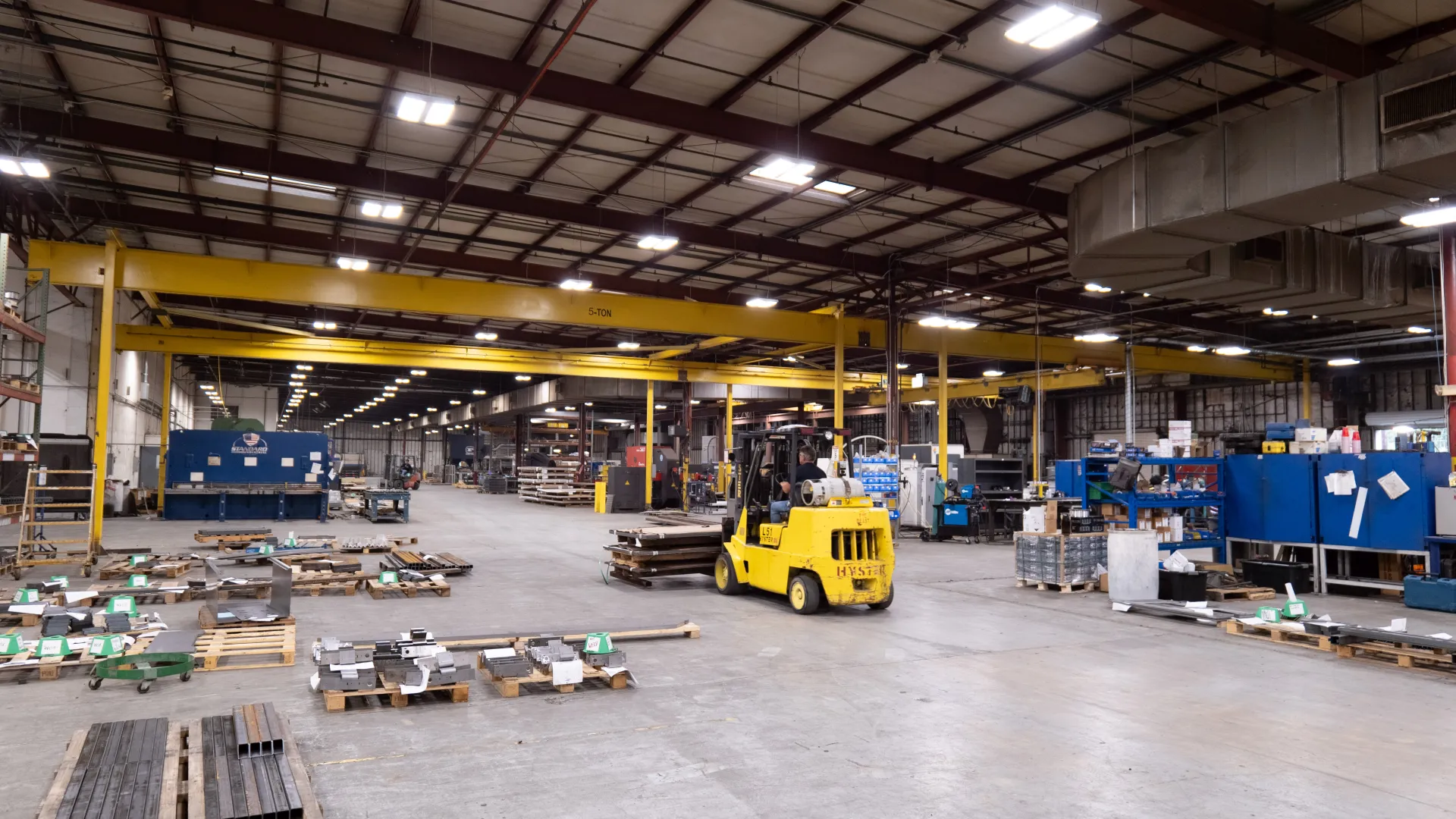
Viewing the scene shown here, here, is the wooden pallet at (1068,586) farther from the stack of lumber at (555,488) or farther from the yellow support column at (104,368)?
the stack of lumber at (555,488)

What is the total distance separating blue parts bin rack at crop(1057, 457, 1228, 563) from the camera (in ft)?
39.5

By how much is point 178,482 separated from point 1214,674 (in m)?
22.7

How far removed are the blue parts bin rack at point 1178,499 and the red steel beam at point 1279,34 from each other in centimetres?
545

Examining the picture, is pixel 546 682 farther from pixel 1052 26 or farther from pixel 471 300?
pixel 471 300

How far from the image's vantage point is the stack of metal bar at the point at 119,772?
12.0 ft

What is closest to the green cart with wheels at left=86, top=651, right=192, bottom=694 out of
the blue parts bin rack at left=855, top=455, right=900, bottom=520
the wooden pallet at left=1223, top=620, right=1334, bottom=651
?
the wooden pallet at left=1223, top=620, right=1334, bottom=651

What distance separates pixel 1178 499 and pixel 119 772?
41.1ft

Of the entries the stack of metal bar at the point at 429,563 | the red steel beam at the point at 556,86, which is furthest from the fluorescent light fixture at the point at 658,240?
the stack of metal bar at the point at 429,563

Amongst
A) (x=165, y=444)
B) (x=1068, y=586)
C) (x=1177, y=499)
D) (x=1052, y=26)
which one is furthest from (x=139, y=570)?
(x=1177, y=499)

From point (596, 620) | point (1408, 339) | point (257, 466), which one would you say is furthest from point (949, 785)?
point (1408, 339)

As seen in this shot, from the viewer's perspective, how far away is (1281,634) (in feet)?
27.1

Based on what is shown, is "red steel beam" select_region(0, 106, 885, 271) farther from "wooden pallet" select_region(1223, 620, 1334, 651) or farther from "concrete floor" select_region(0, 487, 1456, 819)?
"wooden pallet" select_region(1223, 620, 1334, 651)

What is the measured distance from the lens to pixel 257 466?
71.1 feet

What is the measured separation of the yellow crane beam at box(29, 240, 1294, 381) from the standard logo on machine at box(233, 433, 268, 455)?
5538mm
